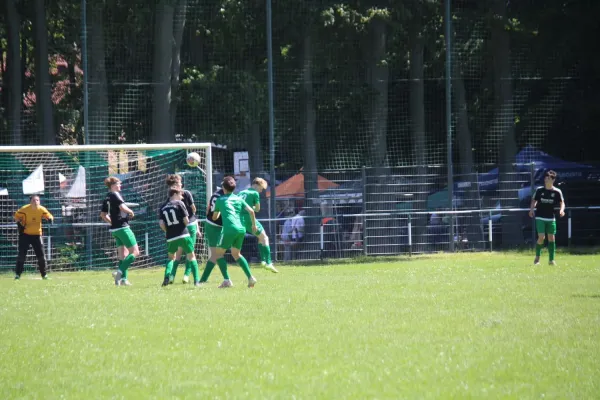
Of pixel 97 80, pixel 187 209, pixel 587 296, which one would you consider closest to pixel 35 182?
pixel 97 80

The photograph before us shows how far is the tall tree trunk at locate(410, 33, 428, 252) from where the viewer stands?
90.9 ft

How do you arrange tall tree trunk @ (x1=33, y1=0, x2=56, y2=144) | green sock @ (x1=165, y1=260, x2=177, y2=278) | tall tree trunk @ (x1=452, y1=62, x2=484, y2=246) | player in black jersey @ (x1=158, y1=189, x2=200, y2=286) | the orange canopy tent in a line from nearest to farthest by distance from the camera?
player in black jersey @ (x1=158, y1=189, x2=200, y2=286) → green sock @ (x1=165, y1=260, x2=177, y2=278) → the orange canopy tent → tall tree trunk @ (x1=33, y1=0, x2=56, y2=144) → tall tree trunk @ (x1=452, y1=62, x2=484, y2=246)

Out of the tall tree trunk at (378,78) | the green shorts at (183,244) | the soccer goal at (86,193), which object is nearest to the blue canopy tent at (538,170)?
the tall tree trunk at (378,78)

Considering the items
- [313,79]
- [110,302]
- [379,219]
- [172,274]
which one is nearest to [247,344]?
[110,302]

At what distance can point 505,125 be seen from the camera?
1164 inches

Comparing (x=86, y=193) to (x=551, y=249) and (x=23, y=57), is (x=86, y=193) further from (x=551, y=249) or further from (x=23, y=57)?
(x=551, y=249)

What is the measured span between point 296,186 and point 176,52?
17.7 ft

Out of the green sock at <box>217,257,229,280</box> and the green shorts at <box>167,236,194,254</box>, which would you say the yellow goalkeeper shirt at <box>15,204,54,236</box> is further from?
the green sock at <box>217,257,229,280</box>

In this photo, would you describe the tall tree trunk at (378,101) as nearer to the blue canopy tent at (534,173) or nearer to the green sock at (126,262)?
the blue canopy tent at (534,173)

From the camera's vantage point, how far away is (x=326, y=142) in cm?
2875

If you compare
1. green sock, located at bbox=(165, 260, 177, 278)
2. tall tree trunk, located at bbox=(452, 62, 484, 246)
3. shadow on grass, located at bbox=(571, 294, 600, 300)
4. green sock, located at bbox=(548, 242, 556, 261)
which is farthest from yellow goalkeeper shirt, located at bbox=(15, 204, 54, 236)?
tall tree trunk, located at bbox=(452, 62, 484, 246)

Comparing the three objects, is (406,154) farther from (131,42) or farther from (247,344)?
(247,344)

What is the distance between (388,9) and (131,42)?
26.7ft

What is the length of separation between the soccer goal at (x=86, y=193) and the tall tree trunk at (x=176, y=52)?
316 centimetres
